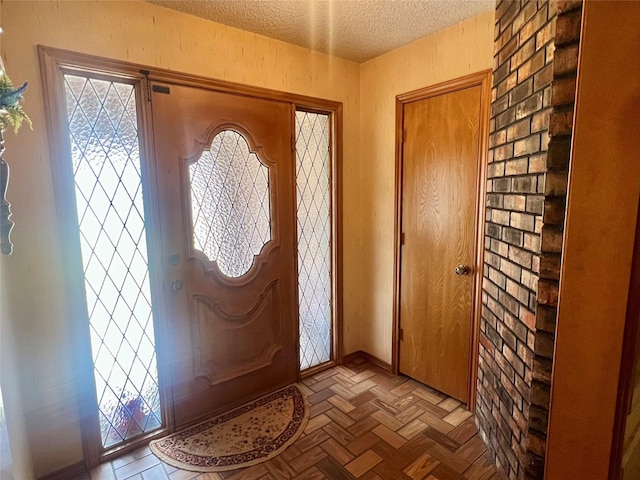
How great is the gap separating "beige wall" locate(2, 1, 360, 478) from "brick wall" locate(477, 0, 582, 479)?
64.7 inches

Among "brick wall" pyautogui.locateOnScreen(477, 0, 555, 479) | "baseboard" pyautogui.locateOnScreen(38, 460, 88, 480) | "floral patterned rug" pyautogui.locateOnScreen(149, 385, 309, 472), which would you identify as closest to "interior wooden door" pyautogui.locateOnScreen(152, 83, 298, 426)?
"floral patterned rug" pyautogui.locateOnScreen(149, 385, 309, 472)

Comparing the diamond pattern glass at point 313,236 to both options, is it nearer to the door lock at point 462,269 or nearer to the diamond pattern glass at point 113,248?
the door lock at point 462,269

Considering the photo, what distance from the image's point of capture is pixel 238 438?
6.68ft

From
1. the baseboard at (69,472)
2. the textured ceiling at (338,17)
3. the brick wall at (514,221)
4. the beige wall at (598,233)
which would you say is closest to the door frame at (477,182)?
the brick wall at (514,221)

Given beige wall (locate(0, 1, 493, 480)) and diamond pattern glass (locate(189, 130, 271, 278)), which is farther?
diamond pattern glass (locate(189, 130, 271, 278))

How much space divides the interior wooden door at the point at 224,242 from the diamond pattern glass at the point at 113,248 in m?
0.13

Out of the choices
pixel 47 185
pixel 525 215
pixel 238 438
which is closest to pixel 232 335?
pixel 238 438

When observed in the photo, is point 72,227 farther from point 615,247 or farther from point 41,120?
point 615,247

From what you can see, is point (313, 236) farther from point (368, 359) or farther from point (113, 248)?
point (113, 248)

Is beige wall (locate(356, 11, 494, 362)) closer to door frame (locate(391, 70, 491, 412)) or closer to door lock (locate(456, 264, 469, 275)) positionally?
door frame (locate(391, 70, 491, 412))

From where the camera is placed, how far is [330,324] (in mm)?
2840

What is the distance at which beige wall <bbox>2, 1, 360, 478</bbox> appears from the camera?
1.56 m

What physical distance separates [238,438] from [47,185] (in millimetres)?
1694

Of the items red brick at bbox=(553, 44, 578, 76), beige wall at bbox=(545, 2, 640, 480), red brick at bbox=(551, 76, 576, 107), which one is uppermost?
red brick at bbox=(553, 44, 578, 76)
